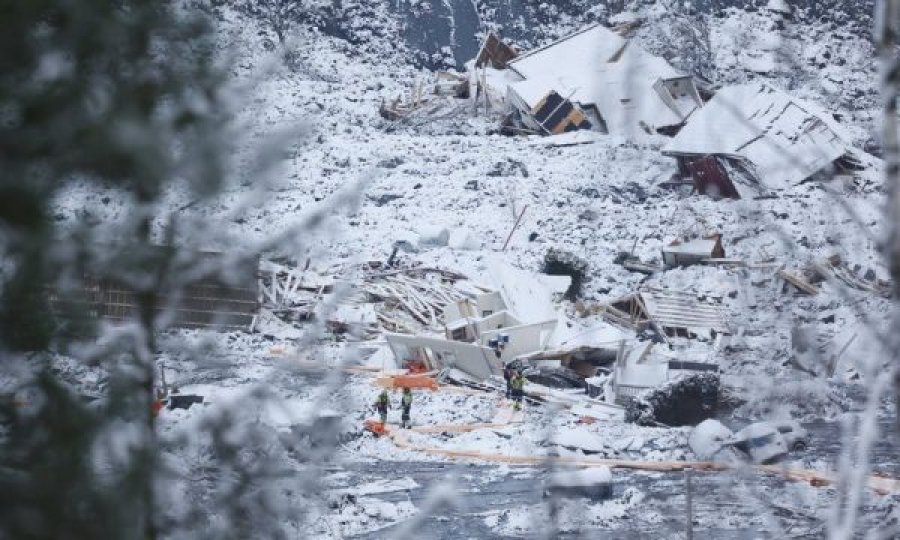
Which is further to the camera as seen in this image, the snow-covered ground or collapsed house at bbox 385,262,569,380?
collapsed house at bbox 385,262,569,380

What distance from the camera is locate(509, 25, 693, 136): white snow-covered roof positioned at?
57.0 ft

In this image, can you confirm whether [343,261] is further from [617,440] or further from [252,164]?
[252,164]

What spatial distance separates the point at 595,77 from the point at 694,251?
452cm

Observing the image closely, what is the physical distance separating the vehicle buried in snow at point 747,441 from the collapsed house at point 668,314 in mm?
2998

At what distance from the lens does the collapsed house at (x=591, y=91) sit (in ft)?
57.4

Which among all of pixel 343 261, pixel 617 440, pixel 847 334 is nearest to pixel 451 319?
pixel 343 261

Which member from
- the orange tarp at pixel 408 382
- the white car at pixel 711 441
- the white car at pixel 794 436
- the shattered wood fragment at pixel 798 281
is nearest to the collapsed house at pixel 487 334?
the orange tarp at pixel 408 382

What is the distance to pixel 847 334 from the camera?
10.9m

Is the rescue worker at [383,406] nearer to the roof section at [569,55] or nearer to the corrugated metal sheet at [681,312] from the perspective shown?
the corrugated metal sheet at [681,312]

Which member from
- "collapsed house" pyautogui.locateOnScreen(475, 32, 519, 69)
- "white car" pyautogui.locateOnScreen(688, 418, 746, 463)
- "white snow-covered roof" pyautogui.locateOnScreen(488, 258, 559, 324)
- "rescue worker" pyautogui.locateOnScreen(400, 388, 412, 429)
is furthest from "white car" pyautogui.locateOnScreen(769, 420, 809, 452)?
"collapsed house" pyautogui.locateOnScreen(475, 32, 519, 69)

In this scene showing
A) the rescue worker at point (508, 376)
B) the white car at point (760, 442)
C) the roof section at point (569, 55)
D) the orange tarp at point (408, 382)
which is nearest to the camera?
the white car at point (760, 442)

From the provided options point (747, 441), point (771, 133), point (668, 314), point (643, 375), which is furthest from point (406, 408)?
point (771, 133)

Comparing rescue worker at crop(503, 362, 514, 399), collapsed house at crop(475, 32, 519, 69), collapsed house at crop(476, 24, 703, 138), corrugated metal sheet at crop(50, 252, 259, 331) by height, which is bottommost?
rescue worker at crop(503, 362, 514, 399)

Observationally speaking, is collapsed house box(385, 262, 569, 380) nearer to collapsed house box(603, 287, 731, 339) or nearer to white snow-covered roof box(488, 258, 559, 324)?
white snow-covered roof box(488, 258, 559, 324)
